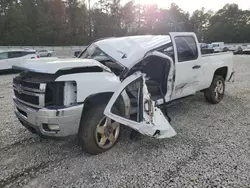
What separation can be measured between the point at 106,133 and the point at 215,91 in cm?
359

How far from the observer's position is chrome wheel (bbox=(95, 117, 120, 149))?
10.8 ft

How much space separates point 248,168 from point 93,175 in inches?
81.0

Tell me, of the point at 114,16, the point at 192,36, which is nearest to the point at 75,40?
the point at 114,16

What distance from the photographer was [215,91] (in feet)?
18.8

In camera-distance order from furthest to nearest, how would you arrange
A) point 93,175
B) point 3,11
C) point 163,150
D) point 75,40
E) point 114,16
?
point 114,16, point 75,40, point 3,11, point 163,150, point 93,175

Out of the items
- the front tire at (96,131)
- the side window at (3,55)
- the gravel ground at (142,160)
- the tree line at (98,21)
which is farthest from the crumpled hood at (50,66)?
the tree line at (98,21)

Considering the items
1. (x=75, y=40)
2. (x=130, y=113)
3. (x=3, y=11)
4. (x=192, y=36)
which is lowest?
(x=130, y=113)

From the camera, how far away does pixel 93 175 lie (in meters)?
2.90

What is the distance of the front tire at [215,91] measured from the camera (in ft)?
18.6

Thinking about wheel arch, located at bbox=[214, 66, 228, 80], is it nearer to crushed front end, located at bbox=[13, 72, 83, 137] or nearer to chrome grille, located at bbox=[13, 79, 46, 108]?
crushed front end, located at bbox=[13, 72, 83, 137]

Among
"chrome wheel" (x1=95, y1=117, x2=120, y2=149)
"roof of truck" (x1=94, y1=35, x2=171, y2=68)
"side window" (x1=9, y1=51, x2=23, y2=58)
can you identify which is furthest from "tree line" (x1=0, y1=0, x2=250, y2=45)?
"chrome wheel" (x1=95, y1=117, x2=120, y2=149)

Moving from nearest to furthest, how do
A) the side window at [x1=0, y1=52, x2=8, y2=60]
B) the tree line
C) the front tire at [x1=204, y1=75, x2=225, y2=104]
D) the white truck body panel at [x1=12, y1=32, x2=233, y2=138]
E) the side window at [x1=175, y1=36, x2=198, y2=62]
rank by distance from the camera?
the white truck body panel at [x1=12, y1=32, x2=233, y2=138] < the side window at [x1=175, y1=36, x2=198, y2=62] < the front tire at [x1=204, y1=75, x2=225, y2=104] < the side window at [x1=0, y1=52, x2=8, y2=60] < the tree line

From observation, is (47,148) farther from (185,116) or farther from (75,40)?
(75,40)

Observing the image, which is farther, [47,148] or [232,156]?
[47,148]
